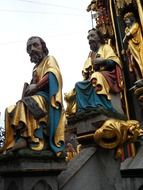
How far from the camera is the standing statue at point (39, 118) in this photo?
4133 millimetres

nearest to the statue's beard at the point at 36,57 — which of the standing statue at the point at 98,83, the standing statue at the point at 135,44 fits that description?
the standing statue at the point at 98,83

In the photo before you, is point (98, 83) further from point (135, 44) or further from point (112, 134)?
point (135, 44)

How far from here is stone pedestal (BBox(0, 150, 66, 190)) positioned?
3975 mm

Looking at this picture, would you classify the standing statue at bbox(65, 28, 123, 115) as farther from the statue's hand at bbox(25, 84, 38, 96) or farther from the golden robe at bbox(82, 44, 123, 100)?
the statue's hand at bbox(25, 84, 38, 96)

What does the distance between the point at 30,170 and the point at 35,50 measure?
1.71 metres

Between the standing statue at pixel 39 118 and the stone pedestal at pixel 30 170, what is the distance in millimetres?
108

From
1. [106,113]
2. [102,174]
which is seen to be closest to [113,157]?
[102,174]

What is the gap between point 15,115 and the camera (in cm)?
419

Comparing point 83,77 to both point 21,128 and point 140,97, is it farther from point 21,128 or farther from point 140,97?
point 21,128

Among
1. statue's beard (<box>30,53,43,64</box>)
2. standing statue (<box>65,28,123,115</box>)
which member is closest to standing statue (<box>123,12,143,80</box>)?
standing statue (<box>65,28,123,115</box>)

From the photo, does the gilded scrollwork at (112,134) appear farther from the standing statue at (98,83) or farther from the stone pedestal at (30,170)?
the stone pedestal at (30,170)

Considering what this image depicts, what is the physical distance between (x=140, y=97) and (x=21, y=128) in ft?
8.29

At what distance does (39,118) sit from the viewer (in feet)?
13.8

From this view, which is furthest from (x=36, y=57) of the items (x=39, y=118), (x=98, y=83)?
(x=98, y=83)
